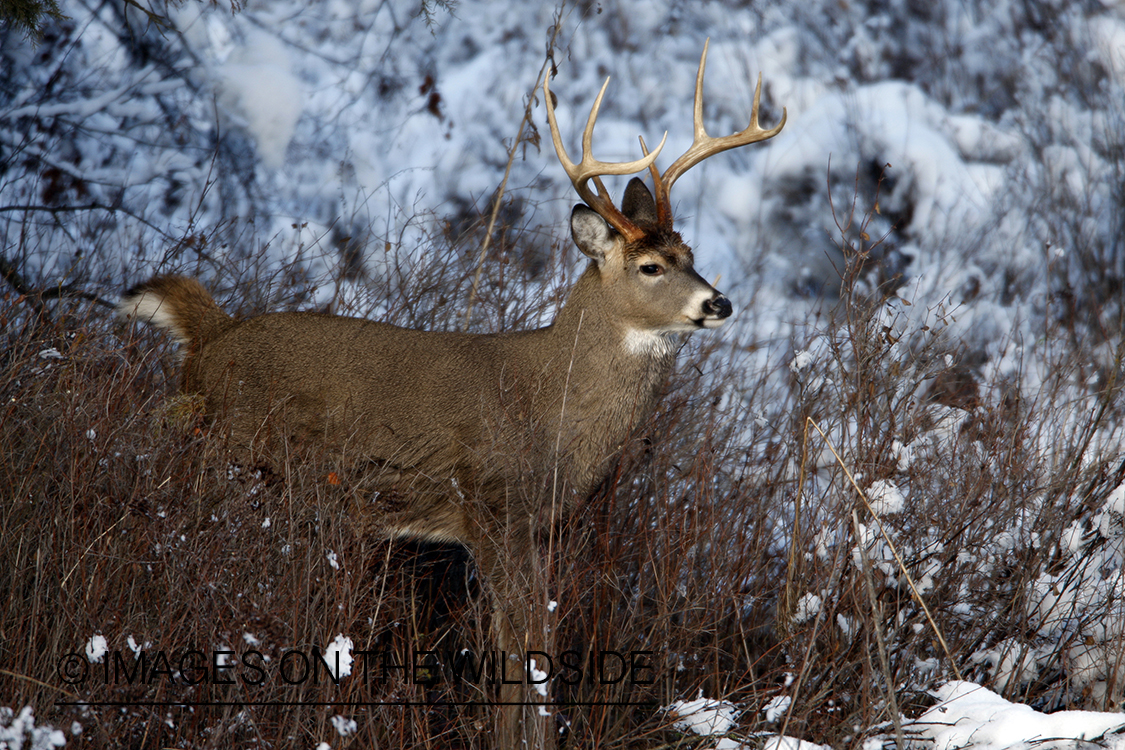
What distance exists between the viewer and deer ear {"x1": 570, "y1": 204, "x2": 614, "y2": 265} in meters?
3.87

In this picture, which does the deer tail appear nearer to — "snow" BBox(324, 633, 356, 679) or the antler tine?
the antler tine

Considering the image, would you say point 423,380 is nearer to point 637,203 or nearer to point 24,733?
point 637,203

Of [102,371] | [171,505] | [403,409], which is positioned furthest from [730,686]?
[102,371]

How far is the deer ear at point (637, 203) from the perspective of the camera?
4121 mm

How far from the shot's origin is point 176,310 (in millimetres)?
3955

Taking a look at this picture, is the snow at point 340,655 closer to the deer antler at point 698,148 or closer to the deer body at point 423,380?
the deer body at point 423,380

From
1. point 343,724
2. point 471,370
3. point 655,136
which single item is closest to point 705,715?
point 343,724

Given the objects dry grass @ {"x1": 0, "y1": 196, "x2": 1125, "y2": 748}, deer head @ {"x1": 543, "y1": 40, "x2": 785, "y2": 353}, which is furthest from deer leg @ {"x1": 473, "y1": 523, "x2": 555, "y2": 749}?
deer head @ {"x1": 543, "y1": 40, "x2": 785, "y2": 353}

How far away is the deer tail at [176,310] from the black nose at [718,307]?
1.90 meters

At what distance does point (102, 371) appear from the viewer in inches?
125

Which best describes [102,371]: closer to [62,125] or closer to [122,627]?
[122,627]

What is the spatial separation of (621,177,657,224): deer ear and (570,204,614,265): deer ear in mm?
230

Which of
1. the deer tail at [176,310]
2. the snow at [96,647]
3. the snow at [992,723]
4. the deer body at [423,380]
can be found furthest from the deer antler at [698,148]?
the snow at [96,647]

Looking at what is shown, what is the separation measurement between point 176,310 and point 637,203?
75.5 inches
